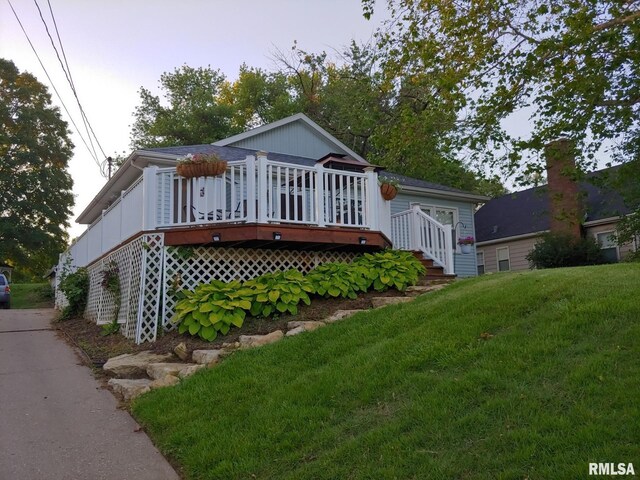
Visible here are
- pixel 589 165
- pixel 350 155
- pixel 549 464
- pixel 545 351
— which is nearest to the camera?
pixel 549 464

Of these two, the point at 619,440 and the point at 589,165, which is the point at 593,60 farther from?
the point at 619,440

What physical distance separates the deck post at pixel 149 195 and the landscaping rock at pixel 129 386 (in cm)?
262

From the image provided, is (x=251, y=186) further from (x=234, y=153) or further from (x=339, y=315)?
(x=234, y=153)

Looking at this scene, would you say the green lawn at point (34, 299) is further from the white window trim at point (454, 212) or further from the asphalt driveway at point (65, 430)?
the asphalt driveway at point (65, 430)

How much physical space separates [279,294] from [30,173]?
30.2 metres

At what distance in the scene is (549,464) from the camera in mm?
2588

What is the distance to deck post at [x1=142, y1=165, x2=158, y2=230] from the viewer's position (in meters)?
7.70

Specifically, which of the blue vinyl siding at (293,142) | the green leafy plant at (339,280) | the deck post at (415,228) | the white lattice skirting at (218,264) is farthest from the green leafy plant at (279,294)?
the blue vinyl siding at (293,142)

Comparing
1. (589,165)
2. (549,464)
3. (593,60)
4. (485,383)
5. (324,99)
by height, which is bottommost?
(549,464)

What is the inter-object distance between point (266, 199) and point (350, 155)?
343 inches

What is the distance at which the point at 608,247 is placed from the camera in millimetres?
16219

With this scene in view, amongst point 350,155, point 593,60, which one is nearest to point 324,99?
point 350,155

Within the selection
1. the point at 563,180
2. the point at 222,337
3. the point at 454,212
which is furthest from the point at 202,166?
the point at 563,180

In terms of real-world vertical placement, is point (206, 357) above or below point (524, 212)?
below
